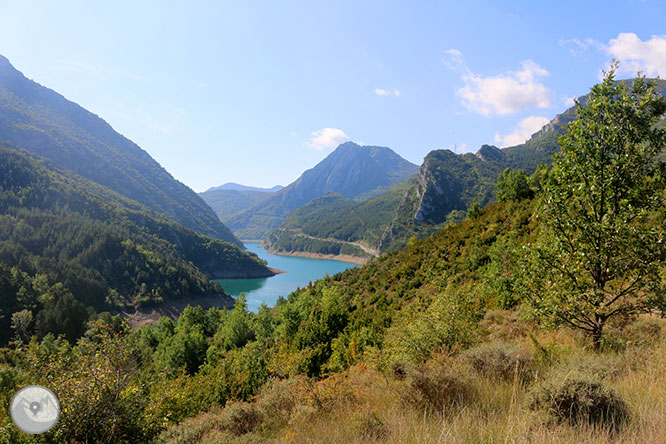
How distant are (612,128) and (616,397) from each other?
4889 mm

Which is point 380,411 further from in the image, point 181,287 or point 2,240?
point 2,240

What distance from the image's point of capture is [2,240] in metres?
105

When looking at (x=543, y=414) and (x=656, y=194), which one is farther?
(x=656, y=194)

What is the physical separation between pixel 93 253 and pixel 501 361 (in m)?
145

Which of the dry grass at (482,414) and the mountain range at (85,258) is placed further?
the mountain range at (85,258)

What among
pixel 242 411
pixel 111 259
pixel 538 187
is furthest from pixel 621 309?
pixel 111 259

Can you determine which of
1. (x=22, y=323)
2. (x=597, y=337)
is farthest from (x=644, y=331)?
(x=22, y=323)

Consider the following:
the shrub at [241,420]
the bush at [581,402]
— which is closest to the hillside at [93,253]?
the shrub at [241,420]

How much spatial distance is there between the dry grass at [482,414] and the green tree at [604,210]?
101cm

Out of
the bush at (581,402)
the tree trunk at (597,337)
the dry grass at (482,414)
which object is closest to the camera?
the dry grass at (482,414)

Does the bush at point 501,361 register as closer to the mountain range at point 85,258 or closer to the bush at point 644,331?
the bush at point 644,331

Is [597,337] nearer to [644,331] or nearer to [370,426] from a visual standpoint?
[644,331]

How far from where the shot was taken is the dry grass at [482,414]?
311cm

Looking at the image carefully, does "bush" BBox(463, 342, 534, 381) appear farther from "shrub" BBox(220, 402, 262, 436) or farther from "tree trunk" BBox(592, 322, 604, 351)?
"shrub" BBox(220, 402, 262, 436)
